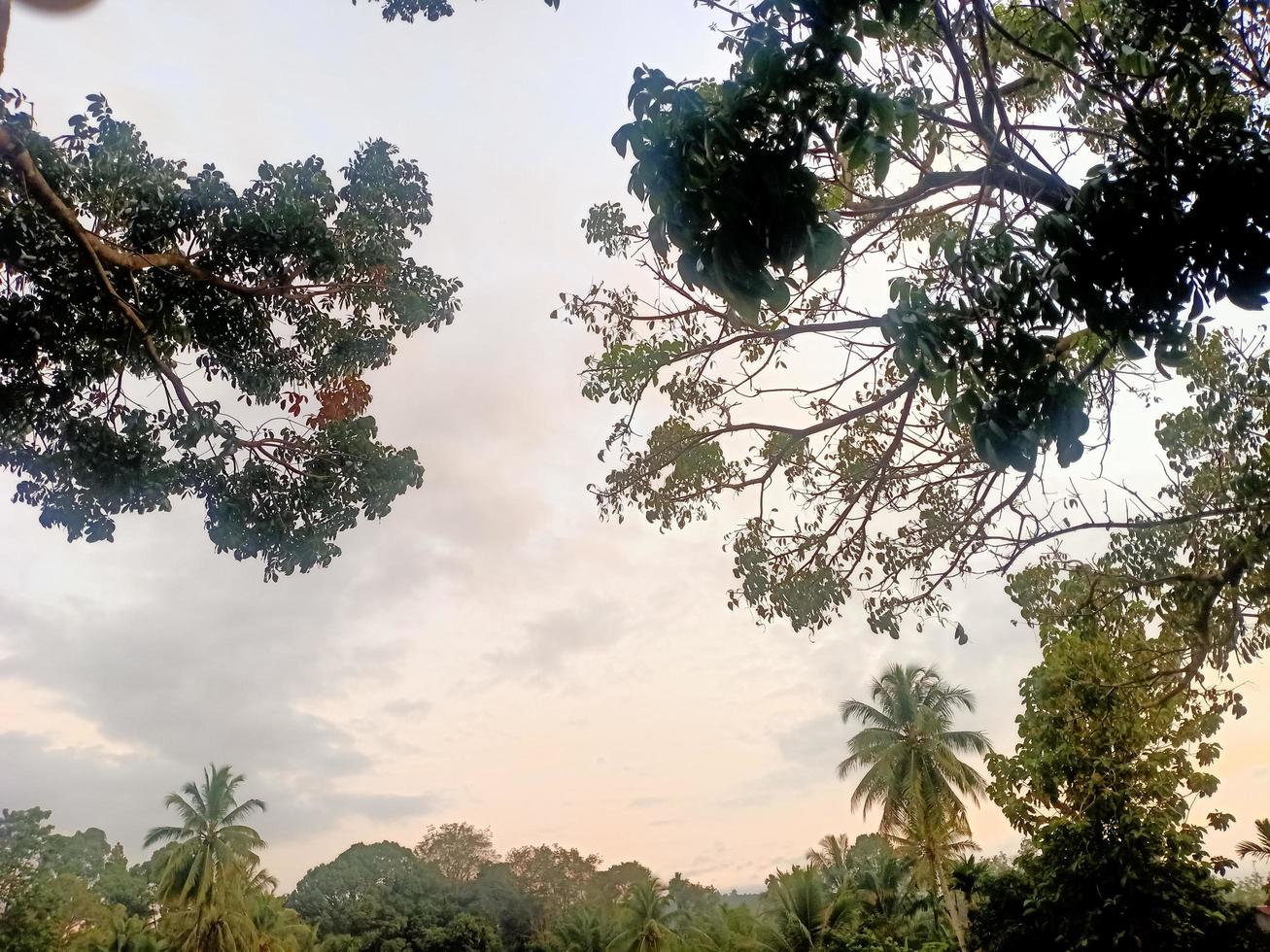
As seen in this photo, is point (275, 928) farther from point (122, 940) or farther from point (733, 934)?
point (733, 934)

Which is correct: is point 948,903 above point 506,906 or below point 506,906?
below

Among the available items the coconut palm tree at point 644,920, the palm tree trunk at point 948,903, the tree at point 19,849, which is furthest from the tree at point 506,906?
the palm tree trunk at point 948,903

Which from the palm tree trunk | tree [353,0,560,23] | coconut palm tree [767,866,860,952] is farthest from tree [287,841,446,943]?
tree [353,0,560,23]

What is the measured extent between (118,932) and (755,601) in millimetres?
29806

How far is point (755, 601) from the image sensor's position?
8117 mm

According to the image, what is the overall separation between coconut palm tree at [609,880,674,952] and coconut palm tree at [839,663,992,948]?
10289 mm

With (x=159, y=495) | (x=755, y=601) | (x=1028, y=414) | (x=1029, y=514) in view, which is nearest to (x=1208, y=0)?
(x=1028, y=414)

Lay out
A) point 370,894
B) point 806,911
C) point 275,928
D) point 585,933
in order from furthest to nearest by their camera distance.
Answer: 1. point 370,894
2. point 585,933
3. point 275,928
4. point 806,911

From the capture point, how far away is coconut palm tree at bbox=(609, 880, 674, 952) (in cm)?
3128

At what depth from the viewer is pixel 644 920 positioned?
3173cm

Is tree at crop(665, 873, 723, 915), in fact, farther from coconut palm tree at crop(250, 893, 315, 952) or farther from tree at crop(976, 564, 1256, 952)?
tree at crop(976, 564, 1256, 952)

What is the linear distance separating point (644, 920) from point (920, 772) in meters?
13.2

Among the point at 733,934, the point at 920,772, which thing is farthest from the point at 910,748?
the point at 733,934

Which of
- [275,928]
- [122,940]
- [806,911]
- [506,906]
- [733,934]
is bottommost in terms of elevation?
[733,934]
